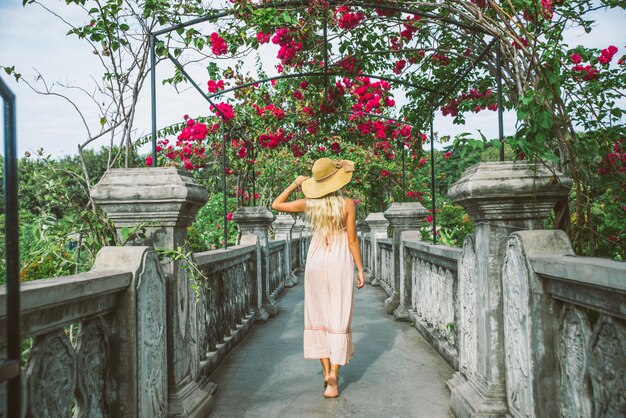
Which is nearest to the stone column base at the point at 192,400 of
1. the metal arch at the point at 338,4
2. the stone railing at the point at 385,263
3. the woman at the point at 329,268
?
the woman at the point at 329,268

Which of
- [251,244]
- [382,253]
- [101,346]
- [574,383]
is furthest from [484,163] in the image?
[382,253]

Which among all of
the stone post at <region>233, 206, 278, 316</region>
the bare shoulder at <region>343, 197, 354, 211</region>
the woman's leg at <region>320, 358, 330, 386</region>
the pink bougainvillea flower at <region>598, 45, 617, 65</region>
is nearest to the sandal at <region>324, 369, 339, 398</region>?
the woman's leg at <region>320, 358, 330, 386</region>

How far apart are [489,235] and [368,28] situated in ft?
11.7

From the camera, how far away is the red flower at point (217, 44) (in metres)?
4.55

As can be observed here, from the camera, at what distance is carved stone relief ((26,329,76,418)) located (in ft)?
5.94

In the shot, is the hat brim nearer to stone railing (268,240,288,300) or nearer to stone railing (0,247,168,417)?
stone railing (0,247,168,417)

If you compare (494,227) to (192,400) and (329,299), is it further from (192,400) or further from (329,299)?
(192,400)

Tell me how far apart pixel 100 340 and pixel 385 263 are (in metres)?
8.14

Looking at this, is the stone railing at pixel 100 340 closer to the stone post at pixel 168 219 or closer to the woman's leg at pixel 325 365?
the stone post at pixel 168 219

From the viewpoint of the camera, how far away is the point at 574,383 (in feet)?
7.40

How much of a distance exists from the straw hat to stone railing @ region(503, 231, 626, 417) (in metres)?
1.56

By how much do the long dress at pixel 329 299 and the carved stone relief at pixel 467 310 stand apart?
89 cm

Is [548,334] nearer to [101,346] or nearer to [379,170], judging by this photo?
[101,346]

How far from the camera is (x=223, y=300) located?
16.7 ft
